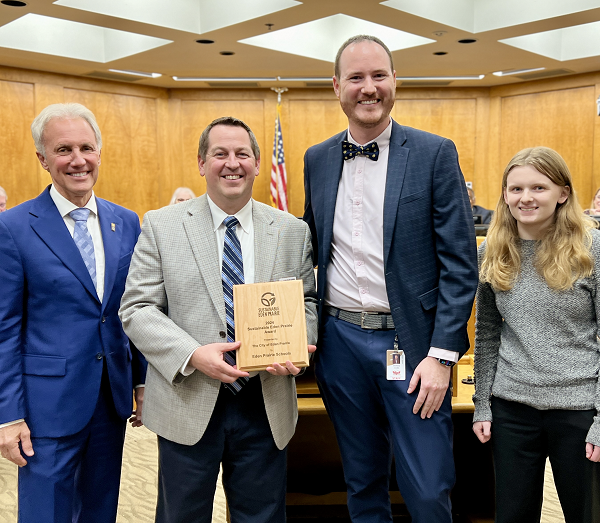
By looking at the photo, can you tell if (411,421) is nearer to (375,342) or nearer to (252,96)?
(375,342)

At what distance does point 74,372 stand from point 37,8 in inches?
199

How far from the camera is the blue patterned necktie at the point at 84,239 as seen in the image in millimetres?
2104

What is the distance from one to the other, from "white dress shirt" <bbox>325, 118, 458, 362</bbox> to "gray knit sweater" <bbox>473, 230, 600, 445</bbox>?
300mm

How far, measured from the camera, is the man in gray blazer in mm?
1954

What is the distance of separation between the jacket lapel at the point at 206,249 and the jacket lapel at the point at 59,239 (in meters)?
0.37

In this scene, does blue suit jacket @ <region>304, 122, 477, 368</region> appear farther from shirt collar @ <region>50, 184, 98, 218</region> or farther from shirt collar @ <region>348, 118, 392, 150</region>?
shirt collar @ <region>50, 184, 98, 218</region>

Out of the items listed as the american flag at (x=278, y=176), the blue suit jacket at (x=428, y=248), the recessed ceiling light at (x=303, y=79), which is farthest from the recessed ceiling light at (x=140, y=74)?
the blue suit jacket at (x=428, y=248)

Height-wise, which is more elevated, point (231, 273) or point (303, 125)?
point (303, 125)

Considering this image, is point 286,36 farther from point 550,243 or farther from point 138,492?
point 550,243

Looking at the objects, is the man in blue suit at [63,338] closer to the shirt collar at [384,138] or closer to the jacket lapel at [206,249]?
the jacket lapel at [206,249]

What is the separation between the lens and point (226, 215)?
2.08m

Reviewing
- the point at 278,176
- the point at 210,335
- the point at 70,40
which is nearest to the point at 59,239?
the point at 210,335

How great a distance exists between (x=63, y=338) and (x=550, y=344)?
5.15 feet

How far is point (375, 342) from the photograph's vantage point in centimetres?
204
